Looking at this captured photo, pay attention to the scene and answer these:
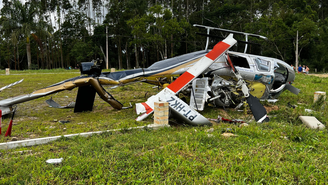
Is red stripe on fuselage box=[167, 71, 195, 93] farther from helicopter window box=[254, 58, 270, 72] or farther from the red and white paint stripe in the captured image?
helicopter window box=[254, 58, 270, 72]

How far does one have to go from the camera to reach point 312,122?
6.05 m

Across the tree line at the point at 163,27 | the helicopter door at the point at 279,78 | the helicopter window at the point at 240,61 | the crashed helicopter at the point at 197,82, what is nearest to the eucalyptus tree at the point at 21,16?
the tree line at the point at 163,27

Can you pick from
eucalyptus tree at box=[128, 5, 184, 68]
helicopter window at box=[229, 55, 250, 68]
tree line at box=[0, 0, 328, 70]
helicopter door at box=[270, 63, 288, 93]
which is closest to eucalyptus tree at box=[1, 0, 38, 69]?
tree line at box=[0, 0, 328, 70]

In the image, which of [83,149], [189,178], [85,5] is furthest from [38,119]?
[85,5]

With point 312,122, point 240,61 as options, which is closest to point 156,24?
point 240,61

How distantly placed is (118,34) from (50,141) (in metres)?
39.2

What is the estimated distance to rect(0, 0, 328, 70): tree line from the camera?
34.1m

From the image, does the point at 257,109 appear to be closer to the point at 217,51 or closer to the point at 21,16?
the point at 217,51

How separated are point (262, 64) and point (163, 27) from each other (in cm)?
2708

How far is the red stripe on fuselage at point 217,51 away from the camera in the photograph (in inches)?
272

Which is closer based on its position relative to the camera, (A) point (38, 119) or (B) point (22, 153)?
(B) point (22, 153)

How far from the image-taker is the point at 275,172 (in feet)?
11.2

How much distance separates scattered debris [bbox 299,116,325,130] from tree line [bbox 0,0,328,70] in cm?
2889

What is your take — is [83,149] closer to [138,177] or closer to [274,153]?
[138,177]
